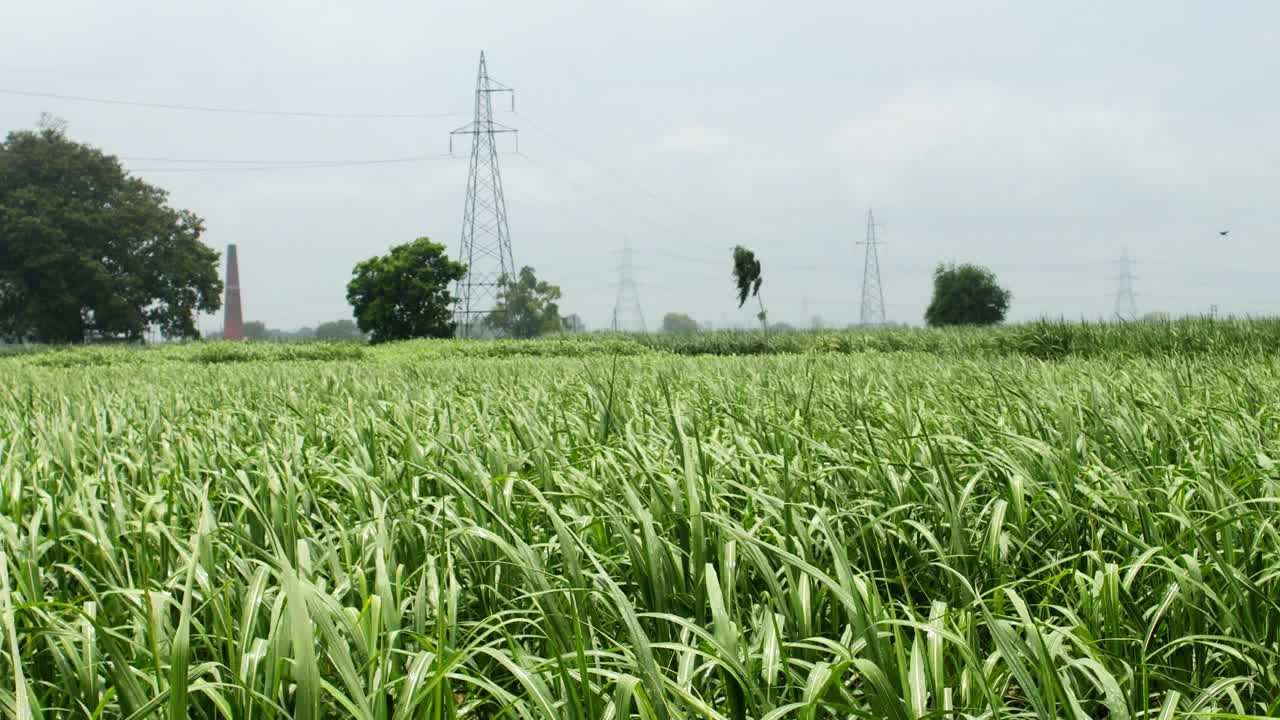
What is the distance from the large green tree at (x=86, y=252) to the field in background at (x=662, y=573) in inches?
1501

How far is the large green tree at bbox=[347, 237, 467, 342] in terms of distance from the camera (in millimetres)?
35656

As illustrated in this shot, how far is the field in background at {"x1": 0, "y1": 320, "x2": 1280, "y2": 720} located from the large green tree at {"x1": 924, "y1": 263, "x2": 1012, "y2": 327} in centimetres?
5722

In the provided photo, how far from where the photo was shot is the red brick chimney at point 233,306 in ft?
200

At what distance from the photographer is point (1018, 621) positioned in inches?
57.0

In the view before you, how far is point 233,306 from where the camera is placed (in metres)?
62.2

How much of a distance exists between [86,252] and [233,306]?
28.1m

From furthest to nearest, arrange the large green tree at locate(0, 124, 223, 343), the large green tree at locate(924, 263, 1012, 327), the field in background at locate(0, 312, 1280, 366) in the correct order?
the large green tree at locate(924, 263, 1012, 327) → the large green tree at locate(0, 124, 223, 343) → the field in background at locate(0, 312, 1280, 366)

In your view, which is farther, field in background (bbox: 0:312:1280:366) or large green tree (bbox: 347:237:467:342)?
large green tree (bbox: 347:237:467:342)

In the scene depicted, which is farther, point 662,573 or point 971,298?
point 971,298

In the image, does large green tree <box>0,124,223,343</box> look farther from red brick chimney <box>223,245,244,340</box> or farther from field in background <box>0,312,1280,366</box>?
red brick chimney <box>223,245,244,340</box>

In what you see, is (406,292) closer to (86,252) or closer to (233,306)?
(86,252)

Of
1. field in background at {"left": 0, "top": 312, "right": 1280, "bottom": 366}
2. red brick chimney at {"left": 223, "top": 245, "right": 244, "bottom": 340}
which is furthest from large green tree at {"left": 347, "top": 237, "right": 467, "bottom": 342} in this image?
red brick chimney at {"left": 223, "top": 245, "right": 244, "bottom": 340}

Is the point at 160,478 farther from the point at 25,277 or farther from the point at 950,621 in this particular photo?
the point at 25,277

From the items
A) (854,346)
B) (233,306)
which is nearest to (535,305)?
(233,306)
